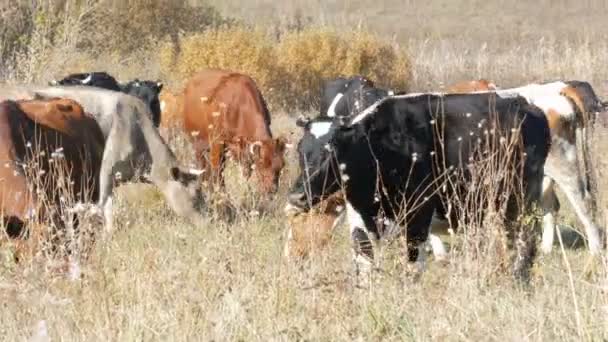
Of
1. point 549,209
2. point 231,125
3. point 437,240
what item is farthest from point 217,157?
point 549,209

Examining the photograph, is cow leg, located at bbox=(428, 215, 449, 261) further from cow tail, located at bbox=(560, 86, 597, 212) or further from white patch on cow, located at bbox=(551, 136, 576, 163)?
cow tail, located at bbox=(560, 86, 597, 212)

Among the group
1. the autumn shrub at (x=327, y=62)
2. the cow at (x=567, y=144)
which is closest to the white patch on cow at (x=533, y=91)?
the cow at (x=567, y=144)

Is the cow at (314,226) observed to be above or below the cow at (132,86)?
below

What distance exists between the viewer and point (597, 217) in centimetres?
1082

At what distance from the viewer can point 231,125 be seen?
1412 centimetres

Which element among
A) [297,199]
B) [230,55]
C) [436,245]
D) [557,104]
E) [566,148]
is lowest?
[436,245]

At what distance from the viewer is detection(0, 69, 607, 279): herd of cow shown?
8.33 metres

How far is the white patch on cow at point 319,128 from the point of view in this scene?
8441mm

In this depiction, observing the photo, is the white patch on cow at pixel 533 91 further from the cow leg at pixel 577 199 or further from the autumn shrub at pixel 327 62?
the autumn shrub at pixel 327 62

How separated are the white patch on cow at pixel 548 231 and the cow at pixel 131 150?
3.39 meters

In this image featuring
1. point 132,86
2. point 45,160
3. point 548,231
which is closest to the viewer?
point 45,160

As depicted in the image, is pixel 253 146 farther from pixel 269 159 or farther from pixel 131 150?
pixel 131 150

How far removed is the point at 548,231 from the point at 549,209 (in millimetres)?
338

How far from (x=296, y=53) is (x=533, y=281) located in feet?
64.1
